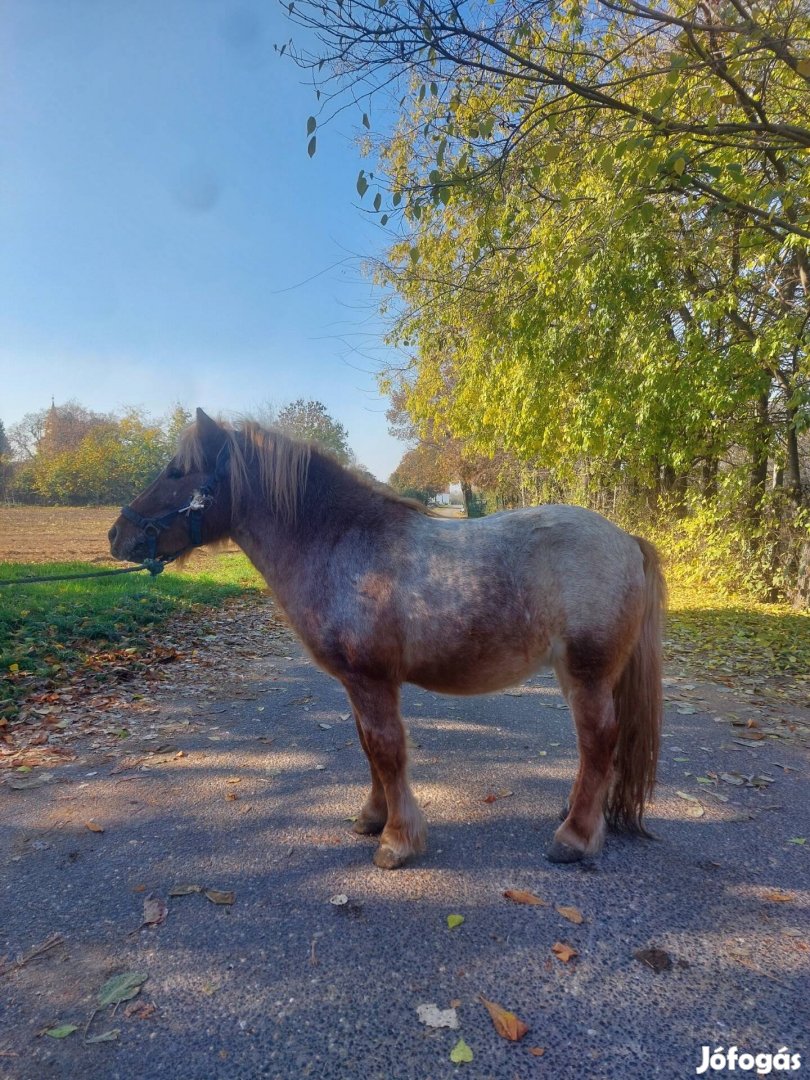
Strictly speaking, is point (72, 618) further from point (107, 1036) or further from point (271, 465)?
point (107, 1036)

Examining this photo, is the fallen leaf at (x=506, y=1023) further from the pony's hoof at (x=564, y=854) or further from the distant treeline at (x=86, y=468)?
the distant treeline at (x=86, y=468)

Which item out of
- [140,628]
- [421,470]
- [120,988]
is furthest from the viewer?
[421,470]

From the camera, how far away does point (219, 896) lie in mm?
2430

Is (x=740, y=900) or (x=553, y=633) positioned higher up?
(x=553, y=633)

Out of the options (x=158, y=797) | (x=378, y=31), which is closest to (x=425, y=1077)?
(x=158, y=797)

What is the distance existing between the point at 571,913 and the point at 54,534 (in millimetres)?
20479

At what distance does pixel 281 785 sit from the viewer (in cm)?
350

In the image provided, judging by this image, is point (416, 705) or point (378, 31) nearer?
point (378, 31)

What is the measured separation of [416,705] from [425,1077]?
350 cm

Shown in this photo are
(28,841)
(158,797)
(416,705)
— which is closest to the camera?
(28,841)

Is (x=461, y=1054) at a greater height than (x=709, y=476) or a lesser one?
lesser

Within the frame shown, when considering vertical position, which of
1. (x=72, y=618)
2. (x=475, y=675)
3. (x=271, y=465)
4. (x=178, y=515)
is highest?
(x=271, y=465)

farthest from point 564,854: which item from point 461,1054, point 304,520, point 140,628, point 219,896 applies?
point 140,628

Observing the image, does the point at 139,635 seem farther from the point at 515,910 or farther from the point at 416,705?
the point at 515,910
